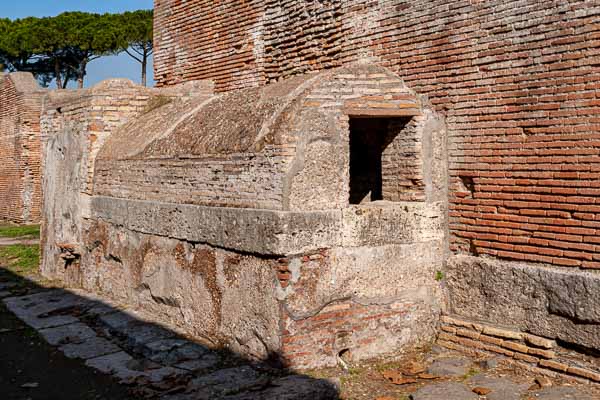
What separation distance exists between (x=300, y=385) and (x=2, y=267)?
23.2 ft

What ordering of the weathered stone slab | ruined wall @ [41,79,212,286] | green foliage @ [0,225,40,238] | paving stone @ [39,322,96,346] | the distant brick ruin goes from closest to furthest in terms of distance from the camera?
1. the weathered stone slab
2. the distant brick ruin
3. paving stone @ [39,322,96,346]
4. ruined wall @ [41,79,212,286]
5. green foliage @ [0,225,40,238]

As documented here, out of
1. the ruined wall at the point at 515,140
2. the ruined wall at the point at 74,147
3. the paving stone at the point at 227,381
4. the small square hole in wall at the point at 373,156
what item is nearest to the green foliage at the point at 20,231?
the ruined wall at the point at 74,147

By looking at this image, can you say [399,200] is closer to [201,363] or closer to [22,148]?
[201,363]

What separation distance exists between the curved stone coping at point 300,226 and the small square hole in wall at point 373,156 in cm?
41

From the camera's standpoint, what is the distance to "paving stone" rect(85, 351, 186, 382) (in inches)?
178

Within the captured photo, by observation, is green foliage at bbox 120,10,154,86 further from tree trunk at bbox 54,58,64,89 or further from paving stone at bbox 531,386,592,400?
paving stone at bbox 531,386,592,400

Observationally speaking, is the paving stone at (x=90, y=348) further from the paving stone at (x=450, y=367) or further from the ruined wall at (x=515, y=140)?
the ruined wall at (x=515, y=140)

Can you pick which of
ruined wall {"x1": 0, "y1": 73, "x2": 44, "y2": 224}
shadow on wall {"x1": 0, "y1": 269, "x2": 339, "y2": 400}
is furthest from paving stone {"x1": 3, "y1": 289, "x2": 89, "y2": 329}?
ruined wall {"x1": 0, "y1": 73, "x2": 44, "y2": 224}

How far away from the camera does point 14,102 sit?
53.1ft

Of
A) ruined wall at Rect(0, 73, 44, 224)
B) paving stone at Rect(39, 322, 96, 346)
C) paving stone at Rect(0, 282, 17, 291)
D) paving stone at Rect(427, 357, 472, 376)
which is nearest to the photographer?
paving stone at Rect(427, 357, 472, 376)

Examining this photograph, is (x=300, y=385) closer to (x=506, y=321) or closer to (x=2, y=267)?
(x=506, y=321)

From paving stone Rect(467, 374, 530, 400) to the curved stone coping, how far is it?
1202 mm

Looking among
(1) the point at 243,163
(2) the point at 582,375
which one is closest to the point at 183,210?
(1) the point at 243,163

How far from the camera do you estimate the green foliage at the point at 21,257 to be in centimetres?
933
